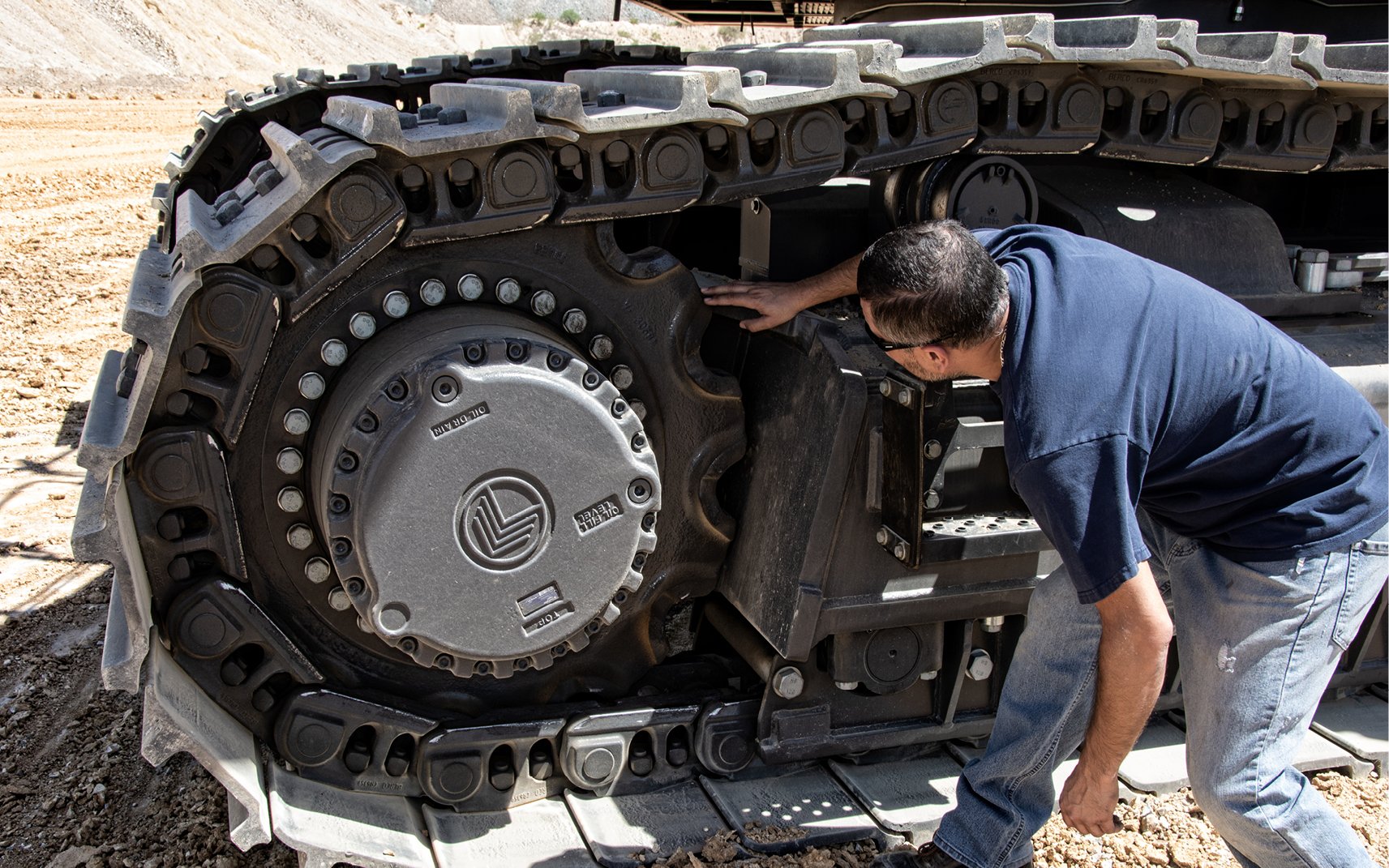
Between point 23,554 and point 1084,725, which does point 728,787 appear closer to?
point 1084,725

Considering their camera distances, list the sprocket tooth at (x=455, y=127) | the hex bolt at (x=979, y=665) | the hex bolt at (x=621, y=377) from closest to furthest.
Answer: the sprocket tooth at (x=455, y=127) → the hex bolt at (x=621, y=377) → the hex bolt at (x=979, y=665)

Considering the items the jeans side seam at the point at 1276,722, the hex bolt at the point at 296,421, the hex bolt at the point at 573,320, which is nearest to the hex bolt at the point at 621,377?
the hex bolt at the point at 573,320

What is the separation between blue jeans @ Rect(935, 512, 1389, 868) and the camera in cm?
259

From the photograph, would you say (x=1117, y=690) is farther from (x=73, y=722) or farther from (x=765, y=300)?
(x=73, y=722)

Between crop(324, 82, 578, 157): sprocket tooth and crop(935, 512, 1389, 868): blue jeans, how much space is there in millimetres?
1581

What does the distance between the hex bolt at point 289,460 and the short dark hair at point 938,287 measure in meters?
1.43

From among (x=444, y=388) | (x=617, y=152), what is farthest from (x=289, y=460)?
(x=617, y=152)

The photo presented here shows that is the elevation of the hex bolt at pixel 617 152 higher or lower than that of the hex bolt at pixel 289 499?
higher

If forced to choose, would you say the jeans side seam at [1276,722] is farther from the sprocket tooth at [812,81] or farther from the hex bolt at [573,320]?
the hex bolt at [573,320]

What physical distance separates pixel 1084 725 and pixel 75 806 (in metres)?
2.63

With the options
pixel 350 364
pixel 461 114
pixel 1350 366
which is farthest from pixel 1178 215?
pixel 350 364

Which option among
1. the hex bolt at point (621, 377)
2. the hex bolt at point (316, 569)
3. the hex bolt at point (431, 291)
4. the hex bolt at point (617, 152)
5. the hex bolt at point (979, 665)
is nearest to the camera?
the hex bolt at point (617, 152)

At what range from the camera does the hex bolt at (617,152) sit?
2.80m

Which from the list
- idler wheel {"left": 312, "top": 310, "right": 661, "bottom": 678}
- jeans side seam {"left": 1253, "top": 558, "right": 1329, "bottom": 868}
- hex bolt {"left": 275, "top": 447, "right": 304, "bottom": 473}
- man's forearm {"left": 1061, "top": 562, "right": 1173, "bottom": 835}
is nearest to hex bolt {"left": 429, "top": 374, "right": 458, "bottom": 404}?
idler wheel {"left": 312, "top": 310, "right": 661, "bottom": 678}
